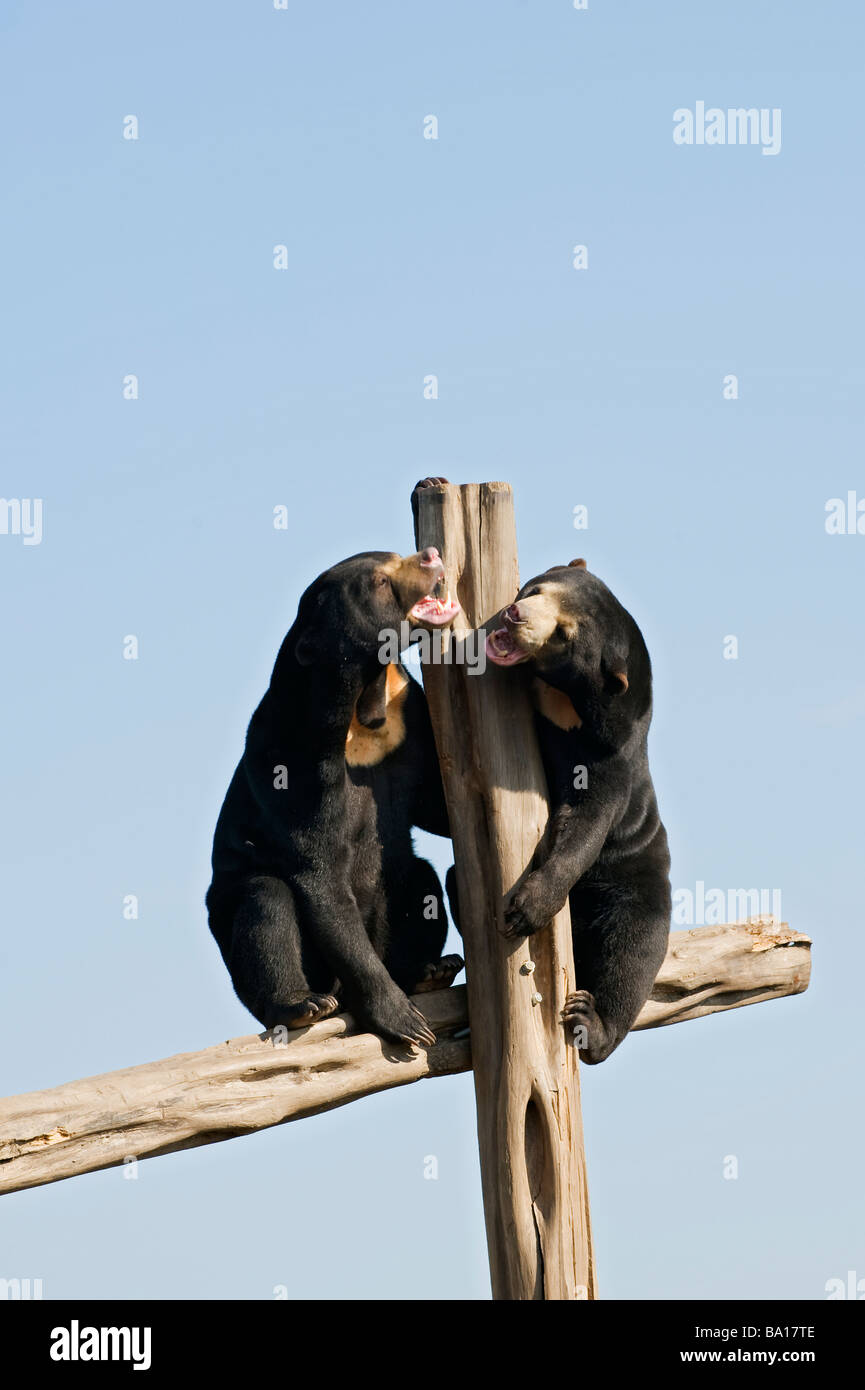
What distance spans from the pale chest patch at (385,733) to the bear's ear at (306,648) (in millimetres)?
373

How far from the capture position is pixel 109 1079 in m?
5.99

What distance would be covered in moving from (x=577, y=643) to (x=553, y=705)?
37 centimetres

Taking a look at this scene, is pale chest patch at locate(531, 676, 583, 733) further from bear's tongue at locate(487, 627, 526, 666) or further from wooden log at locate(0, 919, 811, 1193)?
wooden log at locate(0, 919, 811, 1193)

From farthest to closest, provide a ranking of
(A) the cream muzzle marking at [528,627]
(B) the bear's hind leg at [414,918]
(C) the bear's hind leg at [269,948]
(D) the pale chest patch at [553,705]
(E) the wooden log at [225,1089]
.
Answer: (B) the bear's hind leg at [414,918] → (D) the pale chest patch at [553,705] → (C) the bear's hind leg at [269,948] → (A) the cream muzzle marking at [528,627] → (E) the wooden log at [225,1089]

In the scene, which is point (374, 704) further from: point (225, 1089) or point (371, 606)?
point (225, 1089)

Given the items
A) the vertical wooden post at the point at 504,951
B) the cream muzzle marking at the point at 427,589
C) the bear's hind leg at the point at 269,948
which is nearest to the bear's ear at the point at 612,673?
the vertical wooden post at the point at 504,951

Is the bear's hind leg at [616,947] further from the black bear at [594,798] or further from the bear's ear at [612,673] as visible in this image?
the bear's ear at [612,673]

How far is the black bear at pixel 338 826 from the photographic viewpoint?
6781mm

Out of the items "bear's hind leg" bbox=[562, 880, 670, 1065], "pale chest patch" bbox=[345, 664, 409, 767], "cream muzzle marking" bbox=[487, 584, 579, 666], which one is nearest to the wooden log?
"bear's hind leg" bbox=[562, 880, 670, 1065]

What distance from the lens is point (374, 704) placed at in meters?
7.16

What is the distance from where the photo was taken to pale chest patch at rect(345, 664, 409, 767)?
719cm
